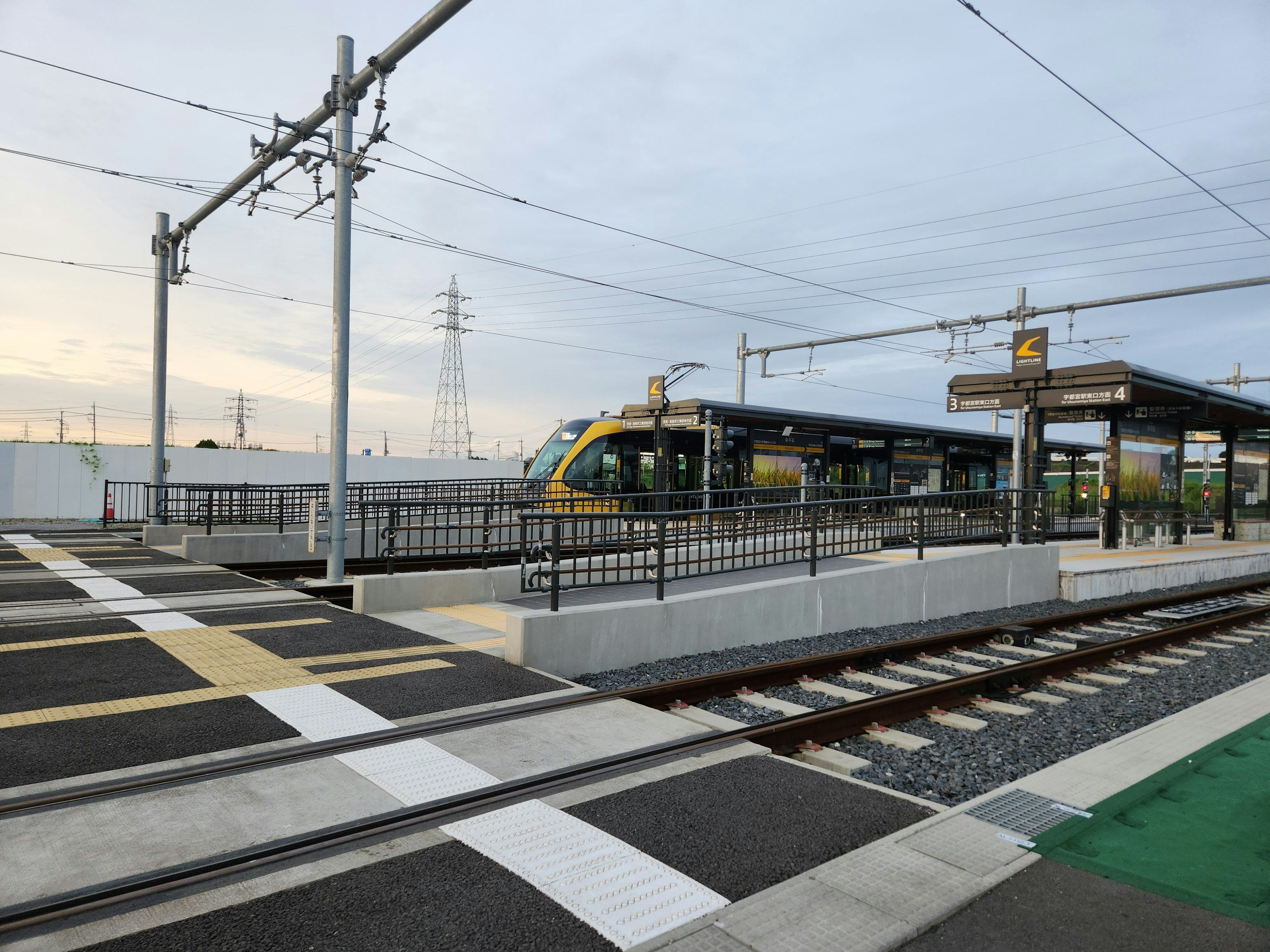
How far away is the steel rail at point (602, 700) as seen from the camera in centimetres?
404

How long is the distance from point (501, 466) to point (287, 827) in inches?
1583

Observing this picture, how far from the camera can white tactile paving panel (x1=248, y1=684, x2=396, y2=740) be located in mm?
5016

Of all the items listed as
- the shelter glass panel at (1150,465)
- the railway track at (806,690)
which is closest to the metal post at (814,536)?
the railway track at (806,690)

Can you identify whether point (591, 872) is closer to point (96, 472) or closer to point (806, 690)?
point (806, 690)

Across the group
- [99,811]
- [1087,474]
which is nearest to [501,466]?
[99,811]

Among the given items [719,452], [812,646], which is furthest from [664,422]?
[812,646]

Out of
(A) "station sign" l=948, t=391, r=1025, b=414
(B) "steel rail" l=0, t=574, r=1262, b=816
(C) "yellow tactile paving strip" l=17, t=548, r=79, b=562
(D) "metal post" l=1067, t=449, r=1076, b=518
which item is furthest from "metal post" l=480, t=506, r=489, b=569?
(D) "metal post" l=1067, t=449, r=1076, b=518

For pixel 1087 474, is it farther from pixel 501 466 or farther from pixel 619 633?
pixel 619 633

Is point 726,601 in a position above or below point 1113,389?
below

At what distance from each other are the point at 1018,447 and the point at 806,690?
12490 mm

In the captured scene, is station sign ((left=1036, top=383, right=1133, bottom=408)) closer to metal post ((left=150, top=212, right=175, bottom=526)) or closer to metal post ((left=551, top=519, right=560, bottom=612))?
metal post ((left=551, top=519, right=560, bottom=612))

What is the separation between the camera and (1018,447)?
17031mm

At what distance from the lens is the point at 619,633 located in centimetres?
740

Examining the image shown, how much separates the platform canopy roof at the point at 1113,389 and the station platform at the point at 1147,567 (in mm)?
3254
